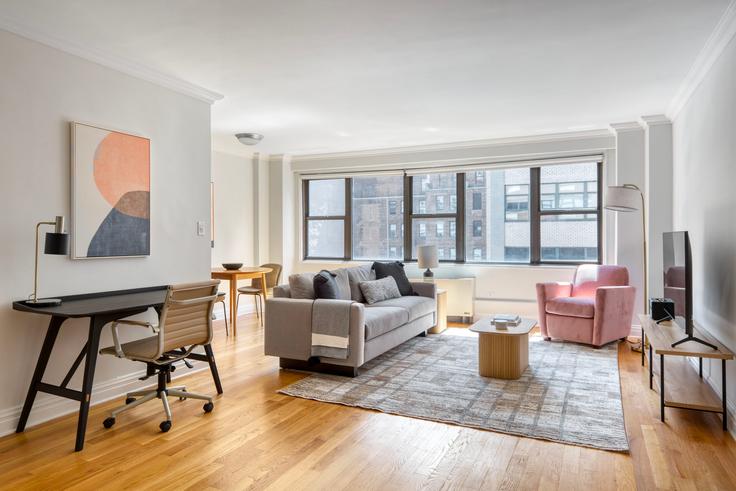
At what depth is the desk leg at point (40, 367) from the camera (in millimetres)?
2990

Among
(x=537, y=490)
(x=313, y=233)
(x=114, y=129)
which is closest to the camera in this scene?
(x=537, y=490)

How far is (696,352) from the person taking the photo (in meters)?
2.91

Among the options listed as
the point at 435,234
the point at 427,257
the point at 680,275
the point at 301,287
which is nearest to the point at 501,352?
the point at 680,275

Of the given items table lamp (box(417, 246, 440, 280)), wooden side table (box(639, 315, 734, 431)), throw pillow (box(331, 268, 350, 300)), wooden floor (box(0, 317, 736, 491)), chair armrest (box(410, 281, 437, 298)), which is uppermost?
table lamp (box(417, 246, 440, 280))

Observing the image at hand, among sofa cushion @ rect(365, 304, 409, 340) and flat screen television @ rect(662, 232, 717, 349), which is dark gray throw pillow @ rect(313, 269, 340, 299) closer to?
sofa cushion @ rect(365, 304, 409, 340)

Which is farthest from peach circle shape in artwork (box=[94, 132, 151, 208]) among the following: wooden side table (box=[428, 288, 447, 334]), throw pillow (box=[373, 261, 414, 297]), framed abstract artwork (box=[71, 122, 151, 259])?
wooden side table (box=[428, 288, 447, 334])

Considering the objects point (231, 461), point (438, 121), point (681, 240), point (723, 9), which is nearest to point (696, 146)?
point (681, 240)

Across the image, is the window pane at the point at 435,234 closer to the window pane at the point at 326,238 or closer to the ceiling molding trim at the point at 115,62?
the window pane at the point at 326,238

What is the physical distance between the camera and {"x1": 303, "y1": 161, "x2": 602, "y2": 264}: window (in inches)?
251

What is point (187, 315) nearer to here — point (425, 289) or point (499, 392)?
point (499, 392)

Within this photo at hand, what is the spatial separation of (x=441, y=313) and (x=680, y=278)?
9.80ft

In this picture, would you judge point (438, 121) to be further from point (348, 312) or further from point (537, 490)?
point (537, 490)

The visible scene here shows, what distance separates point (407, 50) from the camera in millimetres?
3420

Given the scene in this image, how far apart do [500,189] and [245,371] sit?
4.21 m
